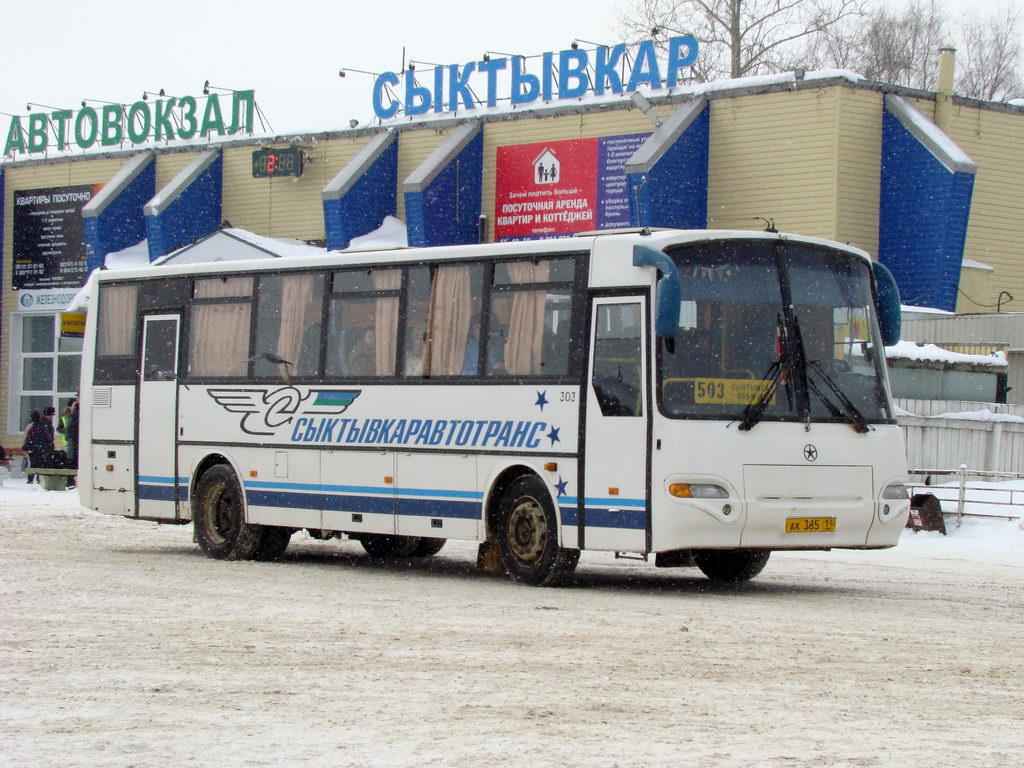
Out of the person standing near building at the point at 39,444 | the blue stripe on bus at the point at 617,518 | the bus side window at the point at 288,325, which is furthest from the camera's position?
the person standing near building at the point at 39,444

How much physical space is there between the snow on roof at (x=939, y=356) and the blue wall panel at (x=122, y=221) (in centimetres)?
2285

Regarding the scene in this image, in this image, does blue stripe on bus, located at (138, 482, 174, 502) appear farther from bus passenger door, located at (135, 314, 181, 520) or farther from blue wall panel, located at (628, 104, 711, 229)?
blue wall panel, located at (628, 104, 711, 229)

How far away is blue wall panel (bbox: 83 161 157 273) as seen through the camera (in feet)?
148

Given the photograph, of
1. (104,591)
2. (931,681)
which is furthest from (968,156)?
(931,681)

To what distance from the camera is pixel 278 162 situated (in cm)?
4222

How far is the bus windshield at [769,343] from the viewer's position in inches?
547

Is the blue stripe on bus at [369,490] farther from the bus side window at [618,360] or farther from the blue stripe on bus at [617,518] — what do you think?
the bus side window at [618,360]

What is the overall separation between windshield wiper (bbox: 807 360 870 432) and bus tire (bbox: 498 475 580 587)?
236cm

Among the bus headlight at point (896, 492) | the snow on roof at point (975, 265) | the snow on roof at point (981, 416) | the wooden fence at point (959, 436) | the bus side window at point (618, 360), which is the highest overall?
the snow on roof at point (975, 265)

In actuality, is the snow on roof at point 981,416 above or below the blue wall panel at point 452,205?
below

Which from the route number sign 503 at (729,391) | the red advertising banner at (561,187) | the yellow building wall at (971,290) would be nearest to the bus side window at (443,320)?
the route number sign 503 at (729,391)

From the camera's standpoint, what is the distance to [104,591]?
13.8 m

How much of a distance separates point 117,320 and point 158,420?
1.42 meters

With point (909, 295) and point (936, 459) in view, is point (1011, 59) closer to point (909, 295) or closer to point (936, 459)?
point (909, 295)
